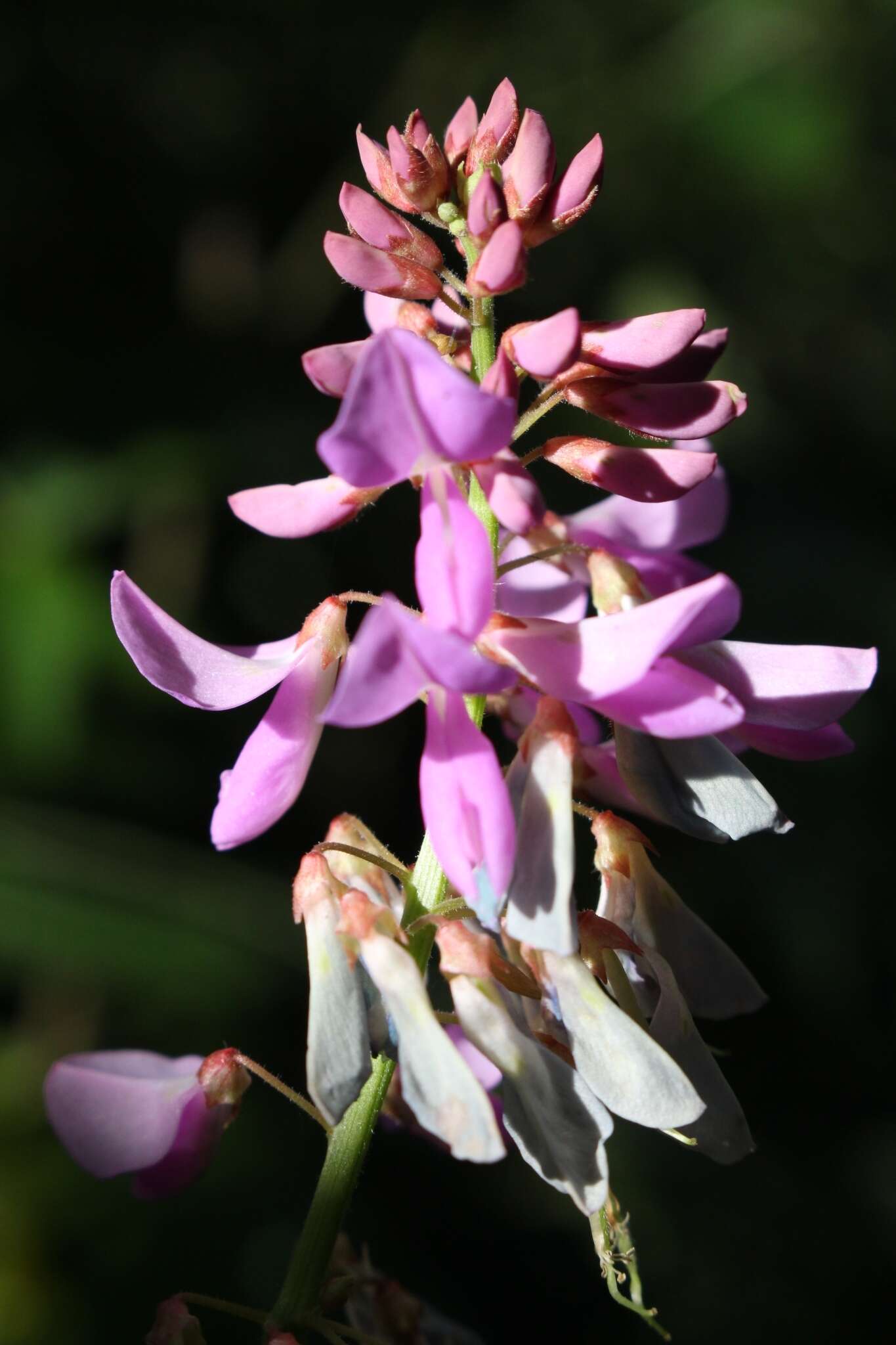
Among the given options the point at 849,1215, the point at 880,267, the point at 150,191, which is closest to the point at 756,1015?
the point at 849,1215

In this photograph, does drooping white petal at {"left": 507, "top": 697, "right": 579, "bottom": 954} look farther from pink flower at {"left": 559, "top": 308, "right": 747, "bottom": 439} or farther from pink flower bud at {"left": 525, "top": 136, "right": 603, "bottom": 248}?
pink flower bud at {"left": 525, "top": 136, "right": 603, "bottom": 248}

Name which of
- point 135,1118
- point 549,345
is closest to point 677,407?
point 549,345

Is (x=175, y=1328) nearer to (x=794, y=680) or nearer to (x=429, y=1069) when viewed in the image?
(x=429, y=1069)

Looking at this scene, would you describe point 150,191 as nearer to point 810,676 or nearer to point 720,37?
point 720,37

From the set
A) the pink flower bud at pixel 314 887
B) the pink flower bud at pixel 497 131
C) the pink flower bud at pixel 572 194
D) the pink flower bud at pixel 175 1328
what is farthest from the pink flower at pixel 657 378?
the pink flower bud at pixel 175 1328

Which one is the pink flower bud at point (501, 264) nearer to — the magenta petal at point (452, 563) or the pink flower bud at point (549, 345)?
the pink flower bud at point (549, 345)

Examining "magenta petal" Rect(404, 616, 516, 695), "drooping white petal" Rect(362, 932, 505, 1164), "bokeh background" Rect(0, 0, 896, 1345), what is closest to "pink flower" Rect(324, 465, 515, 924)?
"magenta petal" Rect(404, 616, 516, 695)
